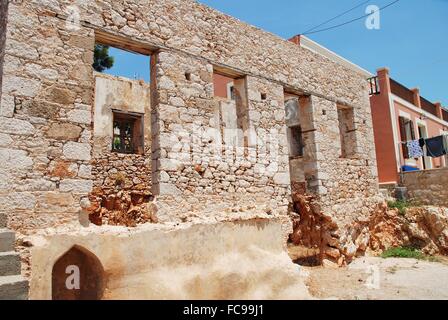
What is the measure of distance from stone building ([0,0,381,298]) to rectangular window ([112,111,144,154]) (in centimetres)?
605

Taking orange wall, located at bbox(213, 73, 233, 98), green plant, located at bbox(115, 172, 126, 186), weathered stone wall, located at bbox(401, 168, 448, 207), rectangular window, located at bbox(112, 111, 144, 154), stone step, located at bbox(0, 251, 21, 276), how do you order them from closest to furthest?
stone step, located at bbox(0, 251, 21, 276), weathered stone wall, located at bbox(401, 168, 448, 207), green plant, located at bbox(115, 172, 126, 186), rectangular window, located at bbox(112, 111, 144, 154), orange wall, located at bbox(213, 73, 233, 98)

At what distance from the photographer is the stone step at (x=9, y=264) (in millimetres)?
3178

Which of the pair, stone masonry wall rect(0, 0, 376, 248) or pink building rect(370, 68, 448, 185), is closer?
stone masonry wall rect(0, 0, 376, 248)

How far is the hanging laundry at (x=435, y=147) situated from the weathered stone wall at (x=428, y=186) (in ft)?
5.68

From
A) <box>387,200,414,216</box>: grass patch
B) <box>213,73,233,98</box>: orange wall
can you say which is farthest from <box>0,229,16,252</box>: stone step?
<box>213,73,233,98</box>: orange wall

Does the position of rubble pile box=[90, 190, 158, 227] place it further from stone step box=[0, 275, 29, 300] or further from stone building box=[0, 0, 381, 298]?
stone step box=[0, 275, 29, 300]

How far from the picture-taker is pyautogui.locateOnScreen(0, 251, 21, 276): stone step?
3.18 metres

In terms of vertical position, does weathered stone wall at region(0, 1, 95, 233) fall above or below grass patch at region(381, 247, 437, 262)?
above

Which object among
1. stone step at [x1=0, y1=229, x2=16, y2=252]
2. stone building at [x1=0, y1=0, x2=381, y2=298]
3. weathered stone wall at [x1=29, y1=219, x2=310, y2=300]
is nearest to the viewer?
stone step at [x1=0, y1=229, x2=16, y2=252]

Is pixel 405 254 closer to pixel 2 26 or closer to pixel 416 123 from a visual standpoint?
pixel 416 123

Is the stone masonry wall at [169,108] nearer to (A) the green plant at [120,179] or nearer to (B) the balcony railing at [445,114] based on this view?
(A) the green plant at [120,179]

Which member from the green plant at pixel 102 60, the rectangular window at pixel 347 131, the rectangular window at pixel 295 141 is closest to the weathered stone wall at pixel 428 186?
the rectangular window at pixel 347 131

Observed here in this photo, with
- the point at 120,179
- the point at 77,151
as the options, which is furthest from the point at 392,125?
the point at 77,151
